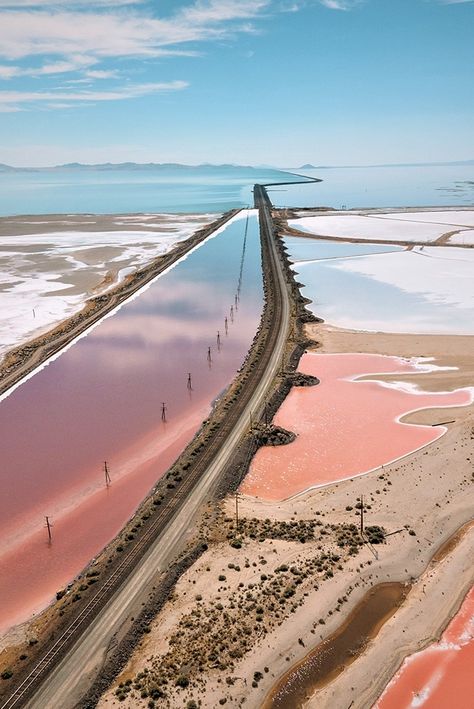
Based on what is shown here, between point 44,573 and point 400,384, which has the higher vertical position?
point 400,384

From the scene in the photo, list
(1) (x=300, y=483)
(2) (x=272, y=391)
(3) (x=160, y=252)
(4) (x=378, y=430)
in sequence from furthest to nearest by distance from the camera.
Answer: (3) (x=160, y=252), (2) (x=272, y=391), (4) (x=378, y=430), (1) (x=300, y=483)

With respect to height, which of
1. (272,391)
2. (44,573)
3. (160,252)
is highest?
(160,252)

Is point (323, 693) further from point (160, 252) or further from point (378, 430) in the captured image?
point (160, 252)

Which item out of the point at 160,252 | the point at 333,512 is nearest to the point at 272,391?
the point at 333,512

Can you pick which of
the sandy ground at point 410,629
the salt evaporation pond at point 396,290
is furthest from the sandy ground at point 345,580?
the salt evaporation pond at point 396,290

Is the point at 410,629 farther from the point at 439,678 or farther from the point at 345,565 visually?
the point at 345,565

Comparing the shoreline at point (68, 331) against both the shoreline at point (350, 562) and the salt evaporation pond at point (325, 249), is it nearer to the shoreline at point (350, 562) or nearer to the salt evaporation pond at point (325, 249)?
the salt evaporation pond at point (325, 249)
